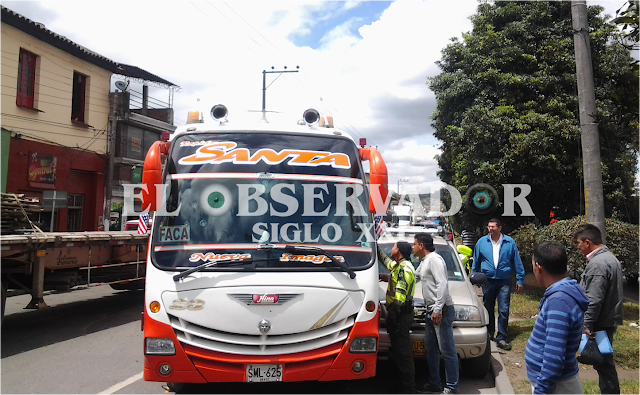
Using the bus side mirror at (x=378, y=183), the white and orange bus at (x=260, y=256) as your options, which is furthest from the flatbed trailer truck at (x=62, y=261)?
the bus side mirror at (x=378, y=183)

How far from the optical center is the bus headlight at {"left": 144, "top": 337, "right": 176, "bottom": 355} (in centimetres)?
400

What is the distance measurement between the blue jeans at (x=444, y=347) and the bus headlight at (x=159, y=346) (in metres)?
2.64

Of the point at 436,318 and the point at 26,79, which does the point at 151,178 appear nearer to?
the point at 436,318

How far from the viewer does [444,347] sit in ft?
16.1

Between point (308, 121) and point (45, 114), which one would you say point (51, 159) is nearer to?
point (45, 114)

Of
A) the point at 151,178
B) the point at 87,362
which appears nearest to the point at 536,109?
the point at 151,178

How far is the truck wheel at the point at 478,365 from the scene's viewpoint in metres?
5.56

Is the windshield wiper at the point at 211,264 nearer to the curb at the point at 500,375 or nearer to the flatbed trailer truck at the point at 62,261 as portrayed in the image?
the curb at the point at 500,375

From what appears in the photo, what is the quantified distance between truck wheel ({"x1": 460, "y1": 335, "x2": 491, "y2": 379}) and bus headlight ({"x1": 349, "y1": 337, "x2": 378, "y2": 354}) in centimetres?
197

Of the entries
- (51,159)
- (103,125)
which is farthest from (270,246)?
(103,125)

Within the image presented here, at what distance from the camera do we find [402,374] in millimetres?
4938

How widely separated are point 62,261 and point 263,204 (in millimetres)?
5242

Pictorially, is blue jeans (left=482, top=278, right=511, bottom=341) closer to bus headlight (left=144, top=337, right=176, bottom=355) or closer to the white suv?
the white suv

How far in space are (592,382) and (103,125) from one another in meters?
22.9
